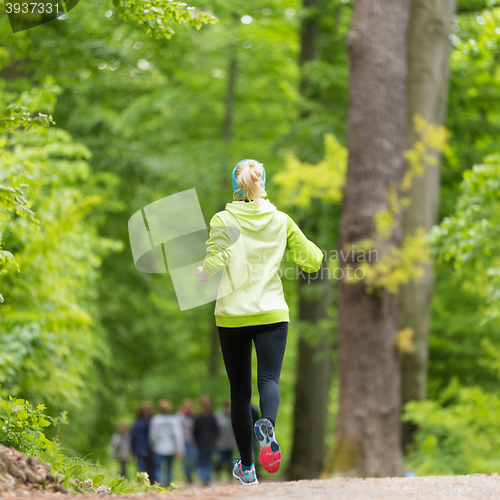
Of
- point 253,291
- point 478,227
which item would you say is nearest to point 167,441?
point 478,227

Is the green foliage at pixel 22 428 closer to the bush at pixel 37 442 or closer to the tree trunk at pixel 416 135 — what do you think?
the bush at pixel 37 442

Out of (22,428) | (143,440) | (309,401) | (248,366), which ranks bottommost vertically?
(309,401)


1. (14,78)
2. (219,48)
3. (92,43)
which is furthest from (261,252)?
(219,48)

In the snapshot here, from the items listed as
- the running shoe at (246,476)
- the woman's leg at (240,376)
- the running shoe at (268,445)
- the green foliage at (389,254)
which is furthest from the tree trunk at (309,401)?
the running shoe at (268,445)

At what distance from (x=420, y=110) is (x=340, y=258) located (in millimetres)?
3438

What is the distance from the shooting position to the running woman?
11.8 feet

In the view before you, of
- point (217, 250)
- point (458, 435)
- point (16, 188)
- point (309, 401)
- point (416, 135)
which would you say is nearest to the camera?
point (217, 250)

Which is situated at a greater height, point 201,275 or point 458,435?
point 201,275

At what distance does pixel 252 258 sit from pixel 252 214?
0.26 m

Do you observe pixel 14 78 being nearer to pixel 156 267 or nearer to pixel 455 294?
pixel 156 267

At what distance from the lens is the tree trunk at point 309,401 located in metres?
14.8

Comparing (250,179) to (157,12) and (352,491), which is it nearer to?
(157,12)

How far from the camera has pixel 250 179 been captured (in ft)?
12.2

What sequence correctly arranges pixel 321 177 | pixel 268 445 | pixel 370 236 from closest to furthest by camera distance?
pixel 268 445
pixel 370 236
pixel 321 177
